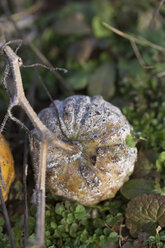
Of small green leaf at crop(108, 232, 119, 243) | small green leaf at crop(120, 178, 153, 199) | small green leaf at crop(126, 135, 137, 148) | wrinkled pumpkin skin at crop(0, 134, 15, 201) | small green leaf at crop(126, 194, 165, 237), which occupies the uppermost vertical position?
small green leaf at crop(126, 135, 137, 148)

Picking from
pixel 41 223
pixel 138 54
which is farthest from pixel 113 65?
pixel 41 223

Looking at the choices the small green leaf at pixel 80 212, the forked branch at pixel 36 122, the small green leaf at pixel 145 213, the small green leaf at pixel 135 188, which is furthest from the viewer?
the small green leaf at pixel 135 188

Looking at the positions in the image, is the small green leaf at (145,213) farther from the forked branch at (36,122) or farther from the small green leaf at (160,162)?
the forked branch at (36,122)

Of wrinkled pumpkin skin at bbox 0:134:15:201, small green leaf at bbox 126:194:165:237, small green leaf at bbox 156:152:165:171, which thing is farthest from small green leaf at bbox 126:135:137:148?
wrinkled pumpkin skin at bbox 0:134:15:201

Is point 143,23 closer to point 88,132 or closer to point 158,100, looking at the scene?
point 158,100

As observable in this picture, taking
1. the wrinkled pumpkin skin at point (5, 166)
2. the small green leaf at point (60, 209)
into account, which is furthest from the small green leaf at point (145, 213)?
the wrinkled pumpkin skin at point (5, 166)

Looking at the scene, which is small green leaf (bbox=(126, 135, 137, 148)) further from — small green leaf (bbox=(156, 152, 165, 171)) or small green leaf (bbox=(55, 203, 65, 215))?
small green leaf (bbox=(55, 203, 65, 215))
